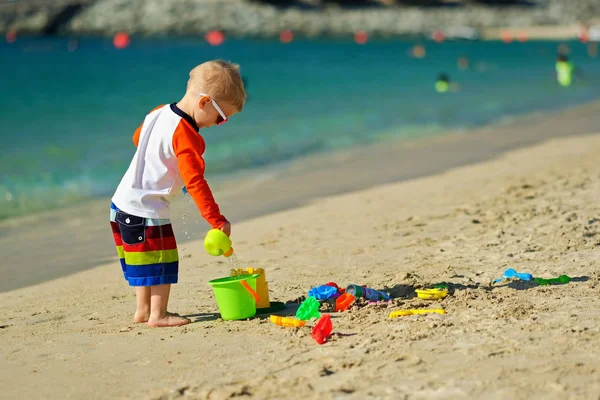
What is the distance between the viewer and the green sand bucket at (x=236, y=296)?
4.11 meters

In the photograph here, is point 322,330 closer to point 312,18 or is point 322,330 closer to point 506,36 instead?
point 506,36

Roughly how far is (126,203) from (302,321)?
3.41ft

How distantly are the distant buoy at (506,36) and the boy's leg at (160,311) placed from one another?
49.5m

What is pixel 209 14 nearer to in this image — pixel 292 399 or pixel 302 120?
pixel 302 120

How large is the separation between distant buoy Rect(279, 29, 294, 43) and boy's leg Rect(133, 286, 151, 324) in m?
53.6

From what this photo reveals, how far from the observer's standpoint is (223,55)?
3956 cm

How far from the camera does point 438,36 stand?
5575 centimetres

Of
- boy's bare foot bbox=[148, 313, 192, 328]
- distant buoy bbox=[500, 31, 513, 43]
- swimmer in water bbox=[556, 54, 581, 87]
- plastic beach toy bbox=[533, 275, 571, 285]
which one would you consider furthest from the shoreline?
distant buoy bbox=[500, 31, 513, 43]

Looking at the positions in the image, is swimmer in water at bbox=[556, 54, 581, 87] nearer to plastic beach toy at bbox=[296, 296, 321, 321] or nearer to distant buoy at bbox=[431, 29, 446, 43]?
plastic beach toy at bbox=[296, 296, 321, 321]

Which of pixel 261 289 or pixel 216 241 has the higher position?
pixel 216 241

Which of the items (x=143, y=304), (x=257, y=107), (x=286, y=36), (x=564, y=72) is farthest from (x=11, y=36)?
(x=143, y=304)

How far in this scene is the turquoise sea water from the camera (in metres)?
11.0

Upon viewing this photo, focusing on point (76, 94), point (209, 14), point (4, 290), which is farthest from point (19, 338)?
point (209, 14)

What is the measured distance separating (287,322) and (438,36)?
177 feet
